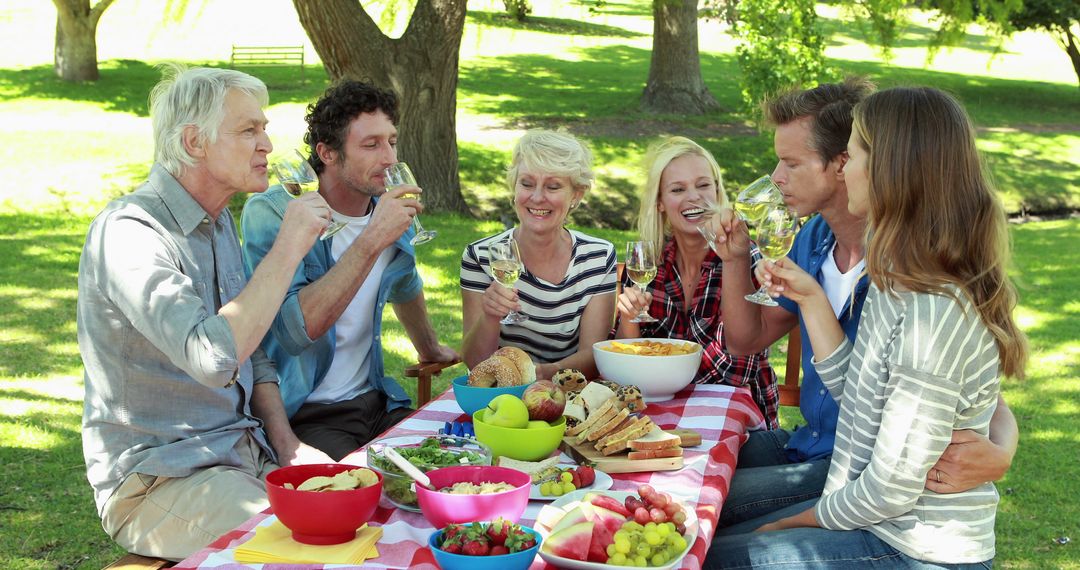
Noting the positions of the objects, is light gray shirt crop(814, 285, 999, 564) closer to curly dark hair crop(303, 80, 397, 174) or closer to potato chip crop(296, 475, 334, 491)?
potato chip crop(296, 475, 334, 491)

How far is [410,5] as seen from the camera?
11430 millimetres

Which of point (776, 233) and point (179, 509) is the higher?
point (776, 233)

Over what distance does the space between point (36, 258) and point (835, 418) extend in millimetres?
8198

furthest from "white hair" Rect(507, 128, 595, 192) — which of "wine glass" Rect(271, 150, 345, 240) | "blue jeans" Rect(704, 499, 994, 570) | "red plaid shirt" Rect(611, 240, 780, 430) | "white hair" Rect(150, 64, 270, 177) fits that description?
"blue jeans" Rect(704, 499, 994, 570)

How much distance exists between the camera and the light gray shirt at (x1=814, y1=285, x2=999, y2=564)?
253cm

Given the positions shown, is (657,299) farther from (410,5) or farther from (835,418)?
(410,5)

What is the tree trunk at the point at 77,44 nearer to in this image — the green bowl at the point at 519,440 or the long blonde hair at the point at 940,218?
the green bowl at the point at 519,440

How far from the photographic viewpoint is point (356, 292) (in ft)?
12.6

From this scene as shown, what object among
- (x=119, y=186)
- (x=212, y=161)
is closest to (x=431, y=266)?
(x=119, y=186)

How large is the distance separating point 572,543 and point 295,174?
64.3 inches

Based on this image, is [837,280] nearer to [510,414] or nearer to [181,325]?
[510,414]

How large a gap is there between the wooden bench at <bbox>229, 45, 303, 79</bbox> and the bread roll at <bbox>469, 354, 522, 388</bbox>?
21.1 metres

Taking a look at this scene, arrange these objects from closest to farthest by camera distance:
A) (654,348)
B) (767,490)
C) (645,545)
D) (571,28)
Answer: (645,545), (767,490), (654,348), (571,28)

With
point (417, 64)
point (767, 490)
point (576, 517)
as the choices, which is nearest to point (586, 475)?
point (576, 517)
